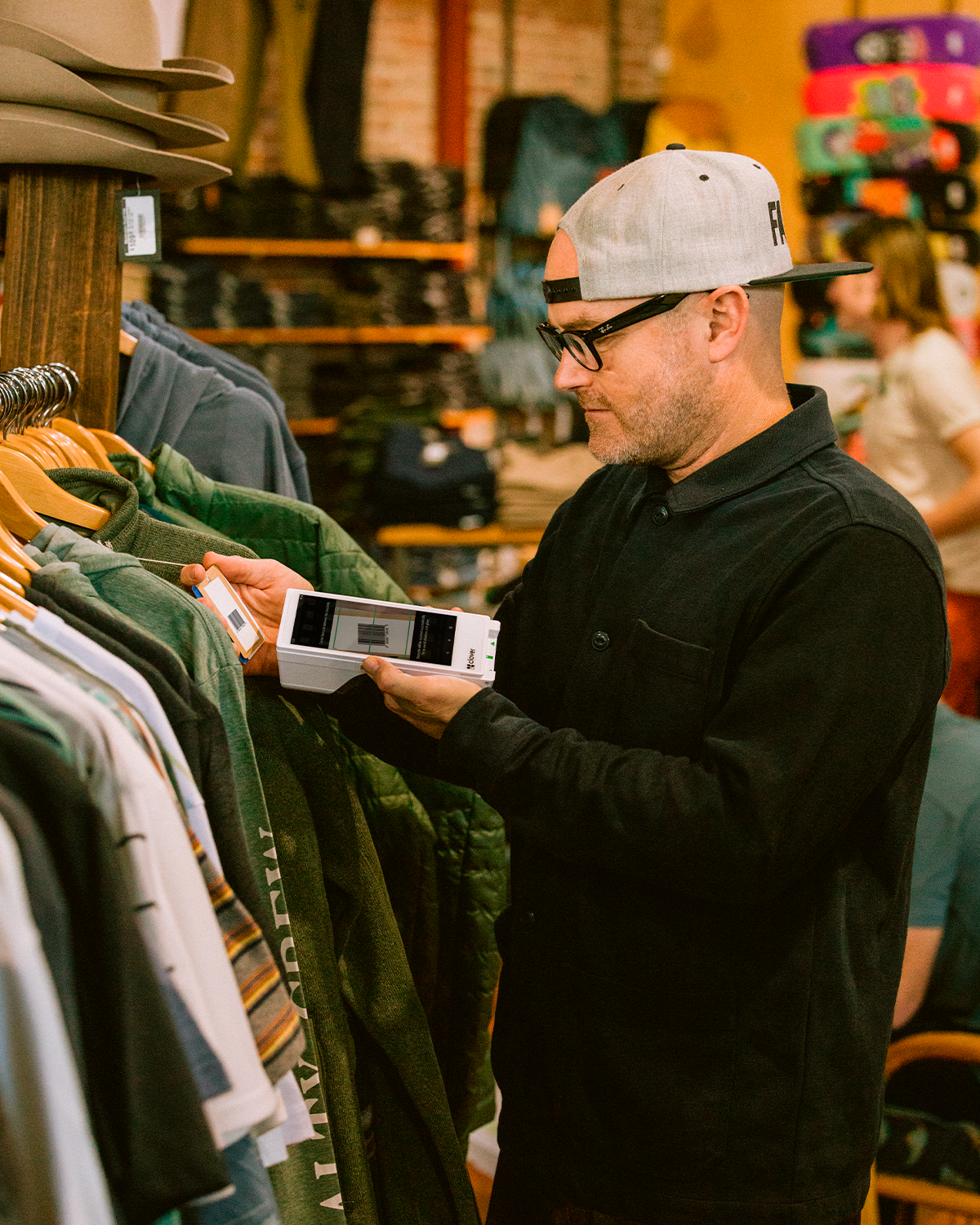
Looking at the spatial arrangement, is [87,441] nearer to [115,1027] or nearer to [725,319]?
[725,319]

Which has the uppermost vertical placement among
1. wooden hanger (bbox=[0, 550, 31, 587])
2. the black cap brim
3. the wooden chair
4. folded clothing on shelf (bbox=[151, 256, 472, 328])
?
folded clothing on shelf (bbox=[151, 256, 472, 328])

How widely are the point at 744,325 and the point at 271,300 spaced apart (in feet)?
13.9

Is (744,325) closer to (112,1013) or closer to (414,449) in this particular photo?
(112,1013)

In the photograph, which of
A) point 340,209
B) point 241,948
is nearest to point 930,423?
point 241,948

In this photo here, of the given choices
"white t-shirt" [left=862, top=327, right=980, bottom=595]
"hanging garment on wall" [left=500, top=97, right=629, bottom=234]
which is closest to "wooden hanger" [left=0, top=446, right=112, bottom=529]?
"white t-shirt" [left=862, top=327, right=980, bottom=595]

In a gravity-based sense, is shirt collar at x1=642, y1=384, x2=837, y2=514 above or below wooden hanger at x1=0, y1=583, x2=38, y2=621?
above

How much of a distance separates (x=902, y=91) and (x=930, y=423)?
7.18ft

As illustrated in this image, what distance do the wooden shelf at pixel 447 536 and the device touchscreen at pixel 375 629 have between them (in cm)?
363

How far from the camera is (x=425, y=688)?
1.23 m

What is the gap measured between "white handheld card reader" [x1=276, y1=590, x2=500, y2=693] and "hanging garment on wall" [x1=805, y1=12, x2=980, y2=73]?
4.27 meters

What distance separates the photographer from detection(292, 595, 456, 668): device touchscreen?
1.26 metres

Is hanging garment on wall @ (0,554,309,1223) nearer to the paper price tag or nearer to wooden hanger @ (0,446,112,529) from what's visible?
the paper price tag

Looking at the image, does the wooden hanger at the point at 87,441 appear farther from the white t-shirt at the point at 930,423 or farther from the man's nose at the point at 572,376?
the white t-shirt at the point at 930,423

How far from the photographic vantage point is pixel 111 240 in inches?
63.4
